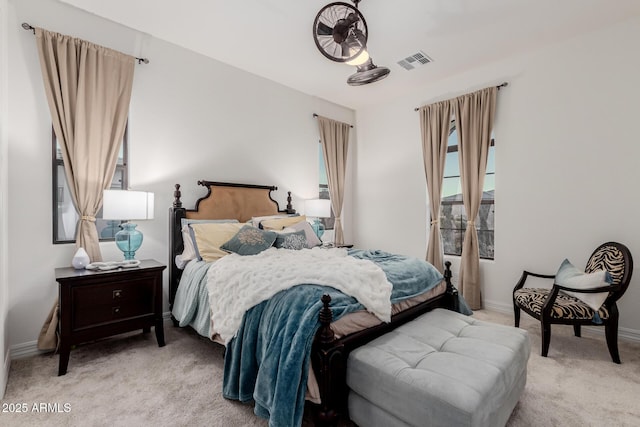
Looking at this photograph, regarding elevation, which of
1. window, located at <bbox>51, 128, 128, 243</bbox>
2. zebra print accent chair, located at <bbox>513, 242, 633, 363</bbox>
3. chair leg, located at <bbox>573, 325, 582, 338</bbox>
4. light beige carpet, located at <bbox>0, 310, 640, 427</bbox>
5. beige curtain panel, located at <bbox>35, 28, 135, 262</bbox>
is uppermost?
beige curtain panel, located at <bbox>35, 28, 135, 262</bbox>

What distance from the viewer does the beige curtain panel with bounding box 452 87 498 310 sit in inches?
150

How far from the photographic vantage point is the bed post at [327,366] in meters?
1.54

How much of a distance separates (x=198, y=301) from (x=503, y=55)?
4.24 metres

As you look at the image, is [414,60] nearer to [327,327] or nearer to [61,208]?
[327,327]

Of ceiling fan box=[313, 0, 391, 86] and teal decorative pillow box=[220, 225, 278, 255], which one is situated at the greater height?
ceiling fan box=[313, 0, 391, 86]

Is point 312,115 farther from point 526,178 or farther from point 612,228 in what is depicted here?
point 612,228

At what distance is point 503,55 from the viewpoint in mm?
3662

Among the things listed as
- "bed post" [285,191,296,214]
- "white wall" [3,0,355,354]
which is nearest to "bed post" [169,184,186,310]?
"white wall" [3,0,355,354]

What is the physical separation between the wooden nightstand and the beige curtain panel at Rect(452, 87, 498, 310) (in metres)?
3.45

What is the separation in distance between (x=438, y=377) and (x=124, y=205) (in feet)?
8.51

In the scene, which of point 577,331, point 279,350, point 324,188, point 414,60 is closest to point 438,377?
point 279,350

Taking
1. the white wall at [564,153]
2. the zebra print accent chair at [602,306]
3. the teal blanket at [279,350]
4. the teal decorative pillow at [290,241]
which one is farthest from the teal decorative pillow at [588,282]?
the teal decorative pillow at [290,241]

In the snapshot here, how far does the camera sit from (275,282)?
194 cm

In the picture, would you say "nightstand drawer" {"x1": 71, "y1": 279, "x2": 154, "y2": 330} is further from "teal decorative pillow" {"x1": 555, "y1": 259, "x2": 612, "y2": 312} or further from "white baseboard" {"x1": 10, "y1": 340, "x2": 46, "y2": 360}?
"teal decorative pillow" {"x1": 555, "y1": 259, "x2": 612, "y2": 312}
